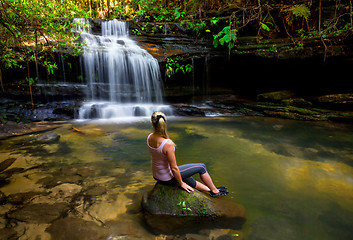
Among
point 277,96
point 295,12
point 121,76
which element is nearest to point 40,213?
point 121,76

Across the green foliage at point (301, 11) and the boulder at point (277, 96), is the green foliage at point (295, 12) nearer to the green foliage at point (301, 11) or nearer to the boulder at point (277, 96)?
the green foliage at point (301, 11)

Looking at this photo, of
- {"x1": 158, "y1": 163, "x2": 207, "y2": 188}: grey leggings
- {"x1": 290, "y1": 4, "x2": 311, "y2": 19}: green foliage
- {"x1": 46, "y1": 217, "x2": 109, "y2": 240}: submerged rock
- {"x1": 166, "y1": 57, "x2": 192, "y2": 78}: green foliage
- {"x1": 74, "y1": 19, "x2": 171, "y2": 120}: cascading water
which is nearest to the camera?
{"x1": 46, "y1": 217, "x2": 109, "y2": 240}: submerged rock

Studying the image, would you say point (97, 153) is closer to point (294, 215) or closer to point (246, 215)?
point (246, 215)

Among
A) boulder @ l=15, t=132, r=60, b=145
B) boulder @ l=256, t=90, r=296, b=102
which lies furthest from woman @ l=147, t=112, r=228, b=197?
boulder @ l=256, t=90, r=296, b=102

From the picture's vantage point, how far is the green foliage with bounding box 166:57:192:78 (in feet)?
39.2

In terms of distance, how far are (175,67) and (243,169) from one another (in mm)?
8921

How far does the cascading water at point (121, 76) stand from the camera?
1118 cm

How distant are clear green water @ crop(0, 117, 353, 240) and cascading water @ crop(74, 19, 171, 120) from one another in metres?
3.26

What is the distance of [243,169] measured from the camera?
4605 mm

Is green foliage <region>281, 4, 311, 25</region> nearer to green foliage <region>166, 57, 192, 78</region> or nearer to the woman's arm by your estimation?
green foliage <region>166, 57, 192, 78</region>

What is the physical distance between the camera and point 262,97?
456 inches

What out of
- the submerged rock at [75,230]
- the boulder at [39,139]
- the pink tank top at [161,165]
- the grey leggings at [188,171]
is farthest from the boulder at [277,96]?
the submerged rock at [75,230]

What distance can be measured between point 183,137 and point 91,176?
12.0 feet

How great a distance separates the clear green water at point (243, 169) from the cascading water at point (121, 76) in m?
3.26
